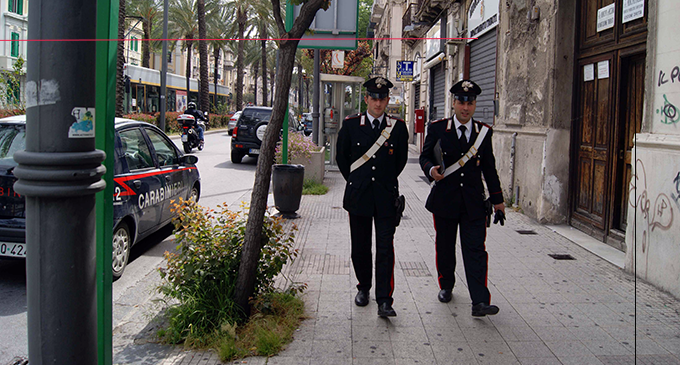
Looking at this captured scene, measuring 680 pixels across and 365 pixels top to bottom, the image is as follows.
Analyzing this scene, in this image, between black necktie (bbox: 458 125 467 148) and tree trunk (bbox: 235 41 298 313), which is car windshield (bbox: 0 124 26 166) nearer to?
tree trunk (bbox: 235 41 298 313)

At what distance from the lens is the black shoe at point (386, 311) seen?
466 centimetres

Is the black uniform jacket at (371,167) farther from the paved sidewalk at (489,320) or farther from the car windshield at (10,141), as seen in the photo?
the car windshield at (10,141)

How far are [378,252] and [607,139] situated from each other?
4188 mm

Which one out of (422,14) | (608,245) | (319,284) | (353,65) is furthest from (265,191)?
(353,65)

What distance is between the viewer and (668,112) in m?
5.40

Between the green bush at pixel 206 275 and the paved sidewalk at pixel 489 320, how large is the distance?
21 cm

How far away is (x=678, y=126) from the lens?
525 cm

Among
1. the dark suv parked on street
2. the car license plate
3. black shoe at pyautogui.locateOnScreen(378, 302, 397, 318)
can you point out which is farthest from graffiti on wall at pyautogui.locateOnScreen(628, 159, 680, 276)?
the dark suv parked on street

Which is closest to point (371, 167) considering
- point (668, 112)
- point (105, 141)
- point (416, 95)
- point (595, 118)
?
point (105, 141)

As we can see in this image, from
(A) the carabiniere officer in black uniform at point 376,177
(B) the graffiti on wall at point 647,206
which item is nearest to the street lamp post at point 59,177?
(A) the carabiniere officer in black uniform at point 376,177

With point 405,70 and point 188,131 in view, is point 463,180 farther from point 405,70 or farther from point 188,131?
point 405,70

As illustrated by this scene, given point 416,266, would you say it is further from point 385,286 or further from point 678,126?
point 678,126

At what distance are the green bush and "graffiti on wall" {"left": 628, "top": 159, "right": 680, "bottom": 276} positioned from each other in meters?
3.42

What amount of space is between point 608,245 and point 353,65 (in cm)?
3738
